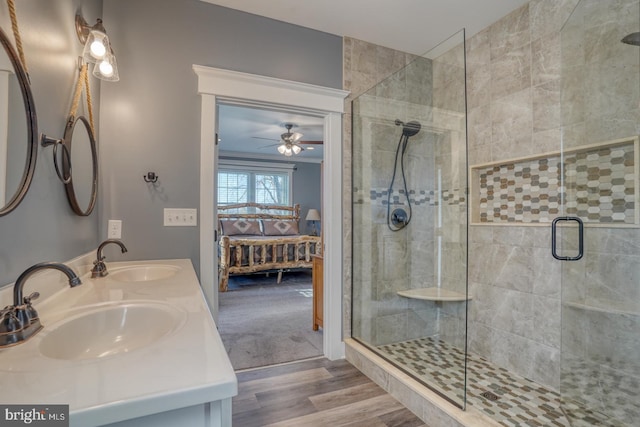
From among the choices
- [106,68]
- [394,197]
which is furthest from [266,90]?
[394,197]

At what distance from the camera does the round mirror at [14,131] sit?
93cm

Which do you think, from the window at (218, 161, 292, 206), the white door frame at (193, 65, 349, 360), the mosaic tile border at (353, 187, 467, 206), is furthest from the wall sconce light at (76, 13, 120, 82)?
the window at (218, 161, 292, 206)

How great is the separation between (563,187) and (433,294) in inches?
46.3

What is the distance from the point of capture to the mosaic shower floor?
66.5 inches

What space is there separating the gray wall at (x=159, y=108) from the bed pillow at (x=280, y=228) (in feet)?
15.2

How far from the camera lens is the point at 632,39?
5.06ft

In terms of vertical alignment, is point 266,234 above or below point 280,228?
below

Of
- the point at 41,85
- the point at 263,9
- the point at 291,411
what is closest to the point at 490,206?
the point at 291,411

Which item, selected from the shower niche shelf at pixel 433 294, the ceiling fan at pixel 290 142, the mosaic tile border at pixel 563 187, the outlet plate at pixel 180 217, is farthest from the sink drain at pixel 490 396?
the ceiling fan at pixel 290 142

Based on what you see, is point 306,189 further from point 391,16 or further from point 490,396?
point 490,396

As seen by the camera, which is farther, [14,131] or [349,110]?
[349,110]

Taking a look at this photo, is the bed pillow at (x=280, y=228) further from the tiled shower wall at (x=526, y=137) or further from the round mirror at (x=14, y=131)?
the round mirror at (x=14, y=131)

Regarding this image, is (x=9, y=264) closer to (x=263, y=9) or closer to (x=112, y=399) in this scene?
(x=112, y=399)

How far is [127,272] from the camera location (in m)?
1.75
